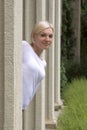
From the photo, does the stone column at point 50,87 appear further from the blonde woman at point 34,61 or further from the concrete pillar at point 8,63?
the concrete pillar at point 8,63

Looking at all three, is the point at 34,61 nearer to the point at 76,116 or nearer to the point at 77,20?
the point at 76,116

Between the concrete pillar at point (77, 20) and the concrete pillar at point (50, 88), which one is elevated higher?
the concrete pillar at point (77, 20)

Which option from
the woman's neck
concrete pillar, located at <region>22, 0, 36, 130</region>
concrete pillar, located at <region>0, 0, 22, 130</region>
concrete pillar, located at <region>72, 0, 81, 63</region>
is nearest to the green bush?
concrete pillar, located at <region>22, 0, 36, 130</region>

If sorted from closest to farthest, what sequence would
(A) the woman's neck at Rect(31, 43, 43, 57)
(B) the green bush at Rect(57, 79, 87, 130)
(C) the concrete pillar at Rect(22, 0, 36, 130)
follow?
(A) the woman's neck at Rect(31, 43, 43, 57) → (C) the concrete pillar at Rect(22, 0, 36, 130) → (B) the green bush at Rect(57, 79, 87, 130)

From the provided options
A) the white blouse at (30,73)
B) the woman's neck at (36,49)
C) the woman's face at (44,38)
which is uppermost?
the woman's face at (44,38)

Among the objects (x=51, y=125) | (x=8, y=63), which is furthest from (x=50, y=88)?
(x=8, y=63)

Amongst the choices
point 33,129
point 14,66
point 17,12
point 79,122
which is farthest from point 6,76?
point 79,122

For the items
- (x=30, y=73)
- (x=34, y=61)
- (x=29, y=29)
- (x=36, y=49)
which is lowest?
(x=30, y=73)

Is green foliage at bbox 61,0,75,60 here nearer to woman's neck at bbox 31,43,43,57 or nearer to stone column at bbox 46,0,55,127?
stone column at bbox 46,0,55,127

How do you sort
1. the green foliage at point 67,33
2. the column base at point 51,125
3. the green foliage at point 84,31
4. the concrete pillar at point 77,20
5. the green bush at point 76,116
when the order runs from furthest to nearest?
1. the green foliage at point 84,31
2. the concrete pillar at point 77,20
3. the green foliage at point 67,33
4. the column base at point 51,125
5. the green bush at point 76,116

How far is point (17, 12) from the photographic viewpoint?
12.9ft

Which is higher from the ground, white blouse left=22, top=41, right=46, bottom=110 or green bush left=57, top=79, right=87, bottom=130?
white blouse left=22, top=41, right=46, bottom=110

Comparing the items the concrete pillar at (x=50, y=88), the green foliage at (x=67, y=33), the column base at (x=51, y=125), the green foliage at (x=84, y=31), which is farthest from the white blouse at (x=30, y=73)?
the green foliage at (x=84, y=31)

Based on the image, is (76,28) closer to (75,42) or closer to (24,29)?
(75,42)
